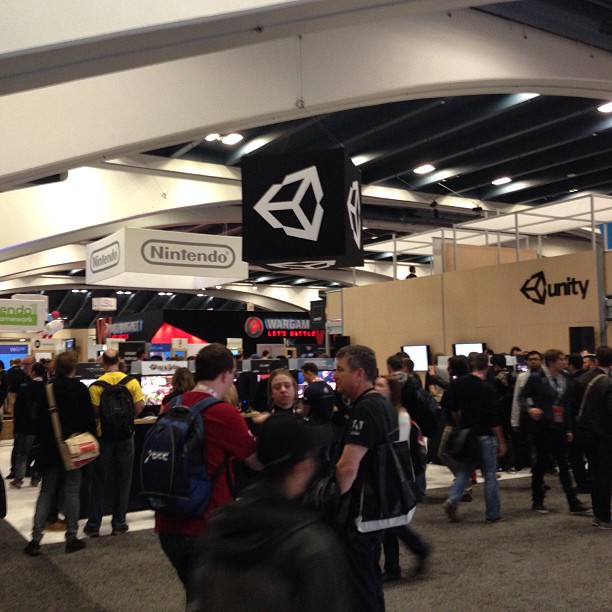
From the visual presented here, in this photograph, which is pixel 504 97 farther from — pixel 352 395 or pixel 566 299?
pixel 352 395

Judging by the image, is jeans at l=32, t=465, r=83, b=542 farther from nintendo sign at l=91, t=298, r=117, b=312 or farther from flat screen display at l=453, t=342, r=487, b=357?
nintendo sign at l=91, t=298, r=117, b=312

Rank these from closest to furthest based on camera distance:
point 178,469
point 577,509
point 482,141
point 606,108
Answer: point 178,469
point 577,509
point 606,108
point 482,141

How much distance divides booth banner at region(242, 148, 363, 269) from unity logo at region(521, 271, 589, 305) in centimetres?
614

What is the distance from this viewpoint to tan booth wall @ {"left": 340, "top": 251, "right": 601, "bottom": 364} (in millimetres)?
11273

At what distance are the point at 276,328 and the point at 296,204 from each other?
16.8 metres

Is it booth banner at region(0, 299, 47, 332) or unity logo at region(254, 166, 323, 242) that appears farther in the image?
booth banner at region(0, 299, 47, 332)

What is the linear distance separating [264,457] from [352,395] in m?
1.42

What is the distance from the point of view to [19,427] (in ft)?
26.0

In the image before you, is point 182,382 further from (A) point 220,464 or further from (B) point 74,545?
(A) point 220,464

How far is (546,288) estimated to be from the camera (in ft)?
38.4

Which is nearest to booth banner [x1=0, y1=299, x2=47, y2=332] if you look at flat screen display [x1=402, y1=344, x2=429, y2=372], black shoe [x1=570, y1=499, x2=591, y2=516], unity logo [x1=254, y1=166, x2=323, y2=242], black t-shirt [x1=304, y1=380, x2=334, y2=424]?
flat screen display [x1=402, y1=344, x2=429, y2=372]

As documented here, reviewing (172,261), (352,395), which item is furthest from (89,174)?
(352,395)

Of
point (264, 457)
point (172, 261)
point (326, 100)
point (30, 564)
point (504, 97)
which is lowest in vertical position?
point (30, 564)

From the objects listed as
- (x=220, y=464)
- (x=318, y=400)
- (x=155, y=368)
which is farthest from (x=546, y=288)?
(x=220, y=464)
